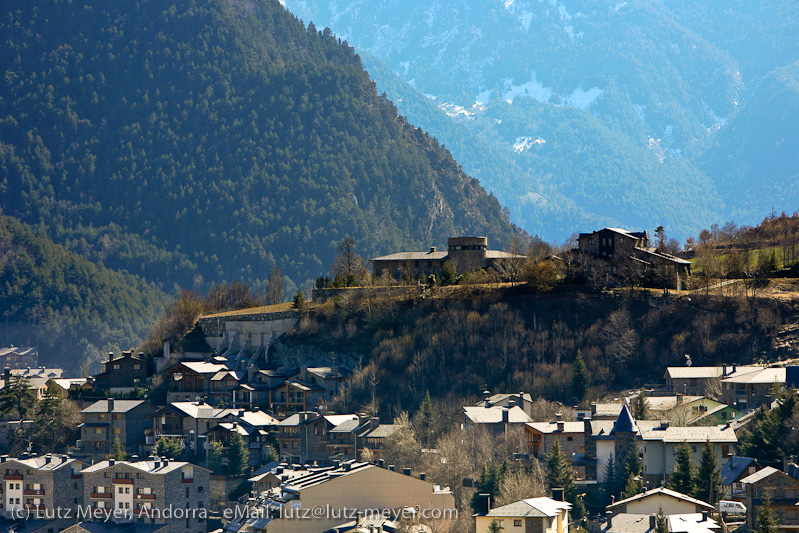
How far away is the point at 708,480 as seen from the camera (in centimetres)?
6650

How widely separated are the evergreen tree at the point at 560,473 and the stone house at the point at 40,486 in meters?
37.8

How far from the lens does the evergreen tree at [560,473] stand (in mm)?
71375

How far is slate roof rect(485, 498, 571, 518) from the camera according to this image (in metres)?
63.1

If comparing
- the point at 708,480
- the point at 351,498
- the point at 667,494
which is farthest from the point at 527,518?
the point at 351,498

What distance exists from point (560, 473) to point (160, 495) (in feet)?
103

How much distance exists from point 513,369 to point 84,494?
112 feet

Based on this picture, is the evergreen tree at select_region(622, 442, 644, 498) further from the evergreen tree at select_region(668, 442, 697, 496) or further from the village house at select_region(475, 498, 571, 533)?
the village house at select_region(475, 498, 571, 533)

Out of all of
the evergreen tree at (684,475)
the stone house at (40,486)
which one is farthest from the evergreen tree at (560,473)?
the stone house at (40,486)

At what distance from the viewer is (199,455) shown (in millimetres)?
98000

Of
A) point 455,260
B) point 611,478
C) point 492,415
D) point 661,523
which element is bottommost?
point 611,478

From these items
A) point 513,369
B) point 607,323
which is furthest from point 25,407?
point 607,323

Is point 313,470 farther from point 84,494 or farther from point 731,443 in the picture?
point 731,443

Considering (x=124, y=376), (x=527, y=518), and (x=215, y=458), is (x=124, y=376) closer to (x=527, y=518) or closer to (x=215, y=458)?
(x=215, y=458)

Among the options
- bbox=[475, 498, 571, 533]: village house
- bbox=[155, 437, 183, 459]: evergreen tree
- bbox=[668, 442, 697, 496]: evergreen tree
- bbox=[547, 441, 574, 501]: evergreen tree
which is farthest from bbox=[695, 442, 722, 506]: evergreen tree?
bbox=[155, 437, 183, 459]: evergreen tree
